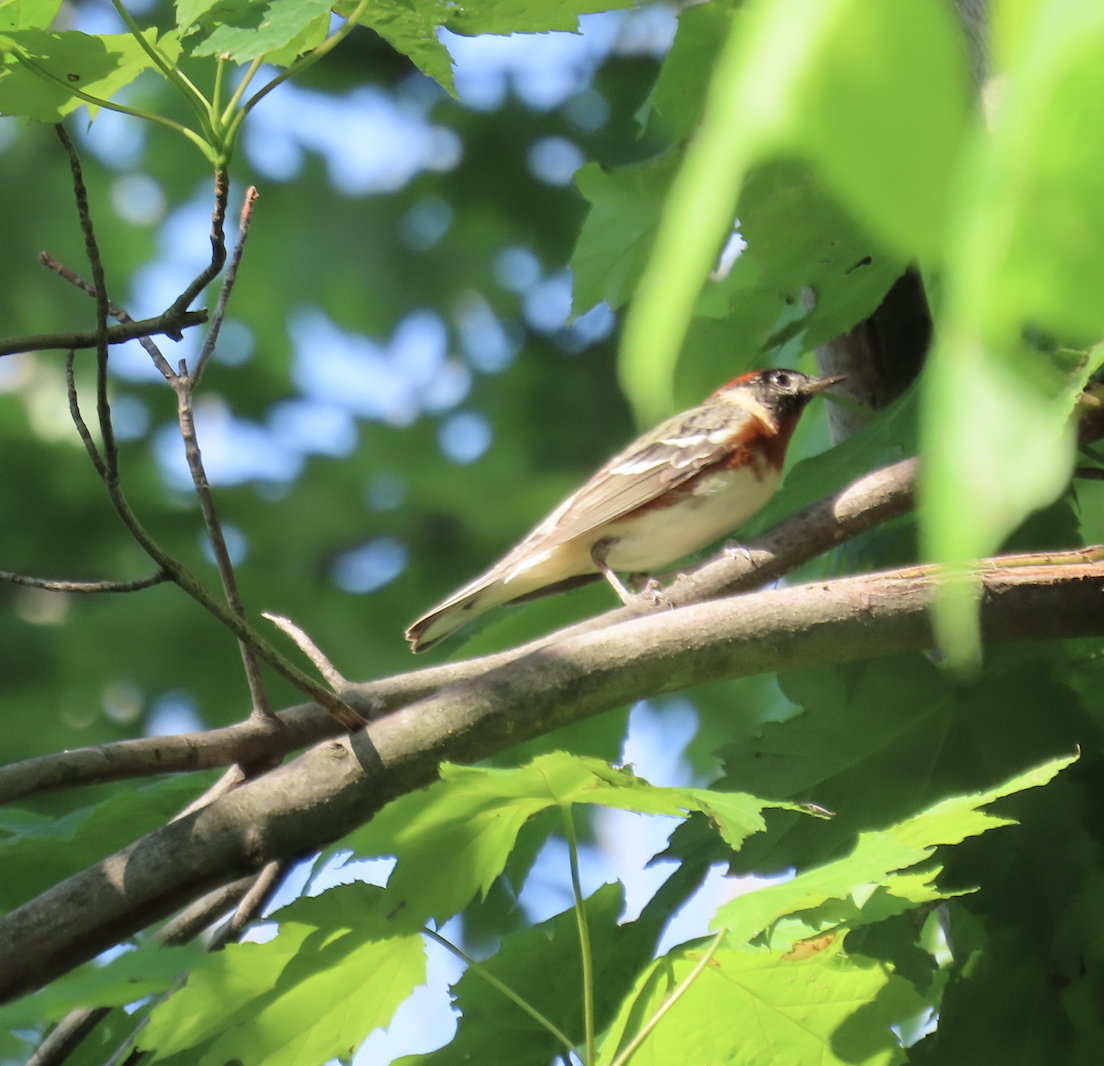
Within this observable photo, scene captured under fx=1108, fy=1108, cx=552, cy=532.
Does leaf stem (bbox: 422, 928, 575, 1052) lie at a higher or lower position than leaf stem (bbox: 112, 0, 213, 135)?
lower

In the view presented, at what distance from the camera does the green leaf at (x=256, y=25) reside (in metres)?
1.28

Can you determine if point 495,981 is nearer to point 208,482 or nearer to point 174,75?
point 208,482

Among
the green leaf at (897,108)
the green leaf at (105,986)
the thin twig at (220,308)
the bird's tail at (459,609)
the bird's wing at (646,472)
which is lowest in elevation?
the bird's tail at (459,609)

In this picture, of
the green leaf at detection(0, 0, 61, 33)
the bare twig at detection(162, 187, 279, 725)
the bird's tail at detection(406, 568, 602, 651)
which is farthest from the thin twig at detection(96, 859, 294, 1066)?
the bird's tail at detection(406, 568, 602, 651)

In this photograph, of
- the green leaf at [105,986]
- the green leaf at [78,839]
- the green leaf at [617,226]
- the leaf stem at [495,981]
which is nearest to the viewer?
the green leaf at [105,986]

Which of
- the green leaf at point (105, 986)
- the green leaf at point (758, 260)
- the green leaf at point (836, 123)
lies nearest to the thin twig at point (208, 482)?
the green leaf at point (105, 986)

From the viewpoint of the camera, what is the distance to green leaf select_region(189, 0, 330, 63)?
1279 millimetres

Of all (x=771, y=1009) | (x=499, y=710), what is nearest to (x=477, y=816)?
(x=499, y=710)

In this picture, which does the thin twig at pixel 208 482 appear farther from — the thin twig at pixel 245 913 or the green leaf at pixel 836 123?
the green leaf at pixel 836 123

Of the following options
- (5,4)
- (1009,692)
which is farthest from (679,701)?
(5,4)

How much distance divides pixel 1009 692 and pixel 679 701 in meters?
3.16

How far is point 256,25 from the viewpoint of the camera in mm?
1352

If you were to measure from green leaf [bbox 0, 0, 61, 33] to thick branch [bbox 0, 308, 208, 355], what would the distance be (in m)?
0.40

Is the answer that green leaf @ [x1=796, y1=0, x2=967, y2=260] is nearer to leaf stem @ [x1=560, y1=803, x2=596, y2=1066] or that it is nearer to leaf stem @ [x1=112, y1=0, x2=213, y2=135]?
leaf stem @ [x1=560, y1=803, x2=596, y2=1066]
